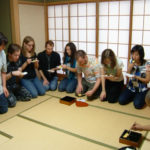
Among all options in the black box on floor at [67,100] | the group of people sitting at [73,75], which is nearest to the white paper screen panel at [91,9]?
the group of people sitting at [73,75]

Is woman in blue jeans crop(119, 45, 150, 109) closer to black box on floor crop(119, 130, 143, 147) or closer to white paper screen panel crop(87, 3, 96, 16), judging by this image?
black box on floor crop(119, 130, 143, 147)

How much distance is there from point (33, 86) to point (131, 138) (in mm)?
2180

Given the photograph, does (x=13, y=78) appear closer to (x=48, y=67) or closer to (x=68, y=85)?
(x=48, y=67)

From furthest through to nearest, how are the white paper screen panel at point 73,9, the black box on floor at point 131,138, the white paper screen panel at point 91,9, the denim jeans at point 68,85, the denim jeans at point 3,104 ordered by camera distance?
1. the white paper screen panel at point 73,9
2. the white paper screen panel at point 91,9
3. the denim jeans at point 68,85
4. the denim jeans at point 3,104
5. the black box on floor at point 131,138

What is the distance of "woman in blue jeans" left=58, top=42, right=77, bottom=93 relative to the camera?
3.96 m

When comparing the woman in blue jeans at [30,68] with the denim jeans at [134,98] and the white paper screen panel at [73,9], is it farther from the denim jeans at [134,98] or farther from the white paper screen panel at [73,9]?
the denim jeans at [134,98]

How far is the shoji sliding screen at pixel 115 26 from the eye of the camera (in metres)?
4.06

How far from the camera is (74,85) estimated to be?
4074 millimetres

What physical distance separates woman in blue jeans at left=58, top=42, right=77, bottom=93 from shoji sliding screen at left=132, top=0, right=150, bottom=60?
1.24 meters

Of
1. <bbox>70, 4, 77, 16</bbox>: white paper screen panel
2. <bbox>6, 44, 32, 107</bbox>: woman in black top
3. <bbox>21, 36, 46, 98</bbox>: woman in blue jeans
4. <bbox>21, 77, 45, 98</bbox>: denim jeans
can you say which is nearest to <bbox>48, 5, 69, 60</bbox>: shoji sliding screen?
<bbox>70, 4, 77, 16</bbox>: white paper screen panel

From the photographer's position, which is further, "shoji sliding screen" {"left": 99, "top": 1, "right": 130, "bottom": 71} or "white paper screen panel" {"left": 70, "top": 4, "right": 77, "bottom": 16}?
"white paper screen panel" {"left": 70, "top": 4, "right": 77, "bottom": 16}

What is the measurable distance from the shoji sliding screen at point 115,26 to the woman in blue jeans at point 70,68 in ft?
2.71

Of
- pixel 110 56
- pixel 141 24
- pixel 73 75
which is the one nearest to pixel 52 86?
pixel 73 75

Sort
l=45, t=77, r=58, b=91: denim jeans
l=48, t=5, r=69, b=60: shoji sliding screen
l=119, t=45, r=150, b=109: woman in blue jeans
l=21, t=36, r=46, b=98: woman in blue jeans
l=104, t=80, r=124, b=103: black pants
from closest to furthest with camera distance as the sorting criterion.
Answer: l=119, t=45, r=150, b=109: woman in blue jeans → l=104, t=80, r=124, b=103: black pants → l=21, t=36, r=46, b=98: woman in blue jeans → l=45, t=77, r=58, b=91: denim jeans → l=48, t=5, r=69, b=60: shoji sliding screen
